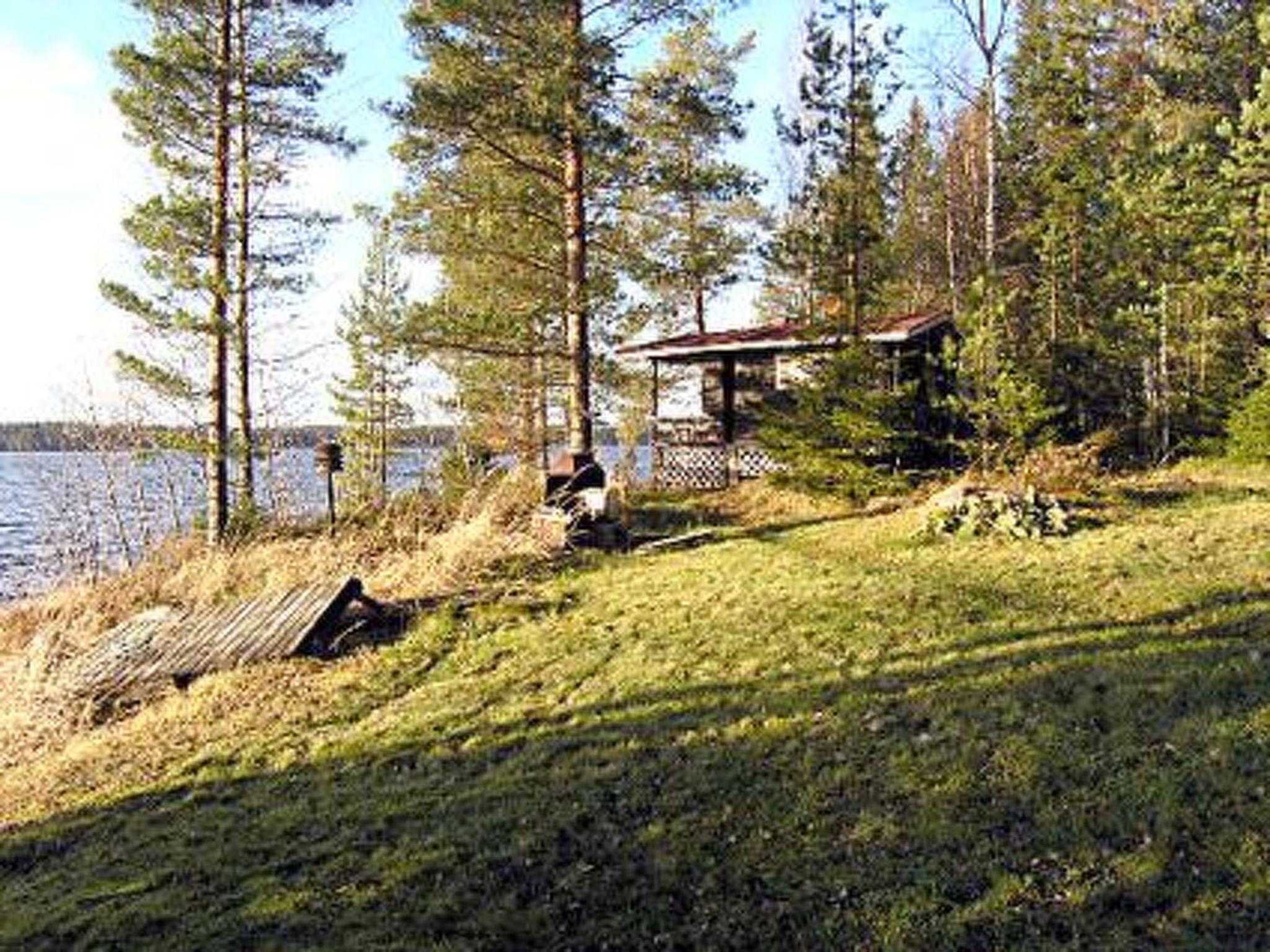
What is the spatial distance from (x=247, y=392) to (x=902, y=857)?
1493 cm

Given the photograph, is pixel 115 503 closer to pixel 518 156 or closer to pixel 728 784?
pixel 518 156

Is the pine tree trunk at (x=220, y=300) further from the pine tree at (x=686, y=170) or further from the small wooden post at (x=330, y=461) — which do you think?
the pine tree at (x=686, y=170)

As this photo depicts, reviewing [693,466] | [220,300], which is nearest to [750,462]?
[693,466]

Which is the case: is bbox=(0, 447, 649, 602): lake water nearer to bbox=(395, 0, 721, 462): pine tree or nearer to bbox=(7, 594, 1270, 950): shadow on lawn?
bbox=(395, 0, 721, 462): pine tree

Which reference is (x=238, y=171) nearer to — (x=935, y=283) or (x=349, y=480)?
(x=349, y=480)

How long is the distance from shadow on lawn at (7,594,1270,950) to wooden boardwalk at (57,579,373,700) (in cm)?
267

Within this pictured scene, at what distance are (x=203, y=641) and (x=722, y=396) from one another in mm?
14240

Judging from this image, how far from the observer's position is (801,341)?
1733 cm

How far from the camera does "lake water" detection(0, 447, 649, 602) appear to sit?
16.2m

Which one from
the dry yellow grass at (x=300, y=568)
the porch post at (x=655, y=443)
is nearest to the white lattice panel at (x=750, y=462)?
the porch post at (x=655, y=443)

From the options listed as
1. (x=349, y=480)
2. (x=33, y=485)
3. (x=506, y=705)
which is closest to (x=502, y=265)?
(x=349, y=480)

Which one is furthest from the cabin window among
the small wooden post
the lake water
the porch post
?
the small wooden post

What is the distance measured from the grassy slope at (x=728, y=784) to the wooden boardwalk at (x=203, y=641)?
0.48 metres

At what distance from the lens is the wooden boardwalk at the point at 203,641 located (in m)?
9.60
